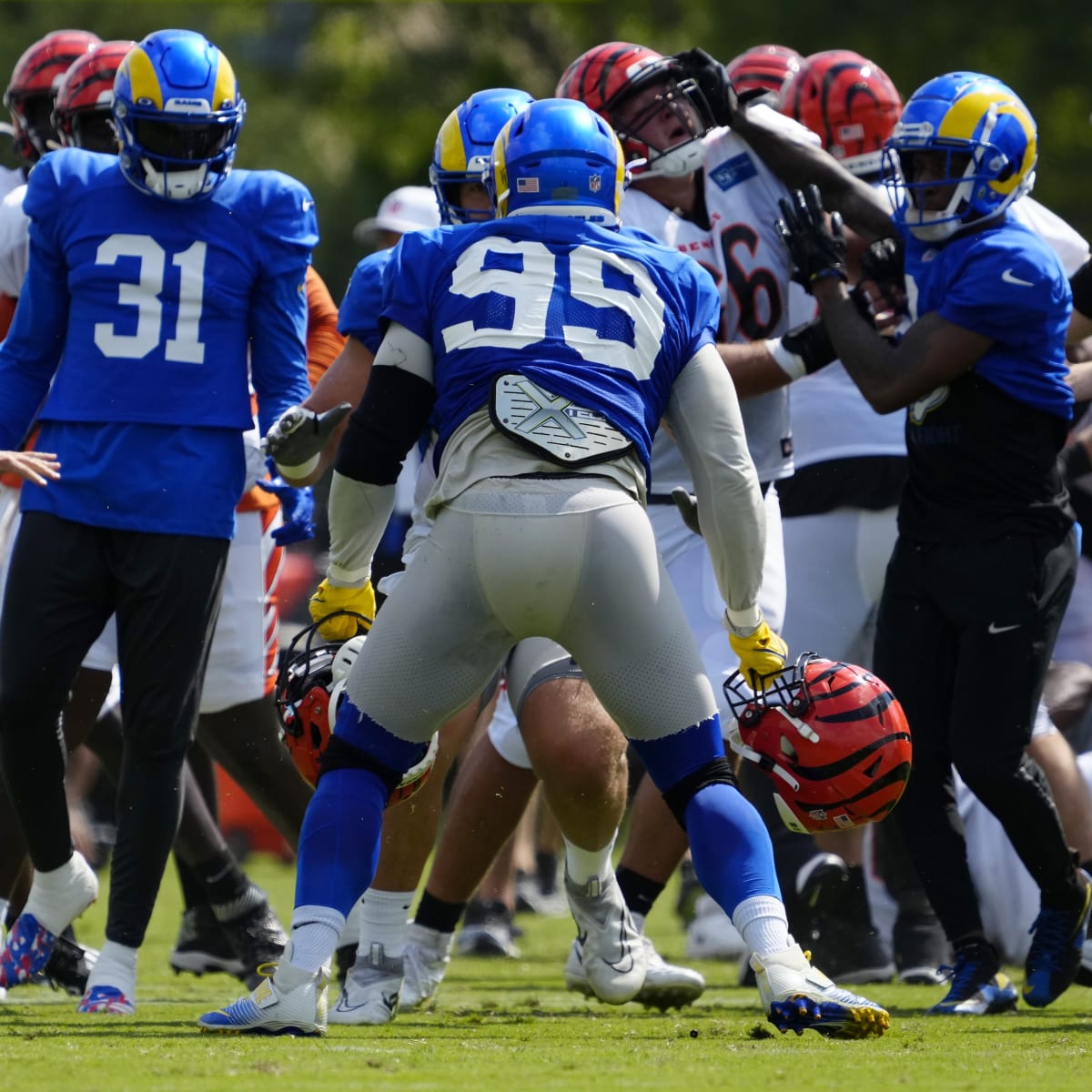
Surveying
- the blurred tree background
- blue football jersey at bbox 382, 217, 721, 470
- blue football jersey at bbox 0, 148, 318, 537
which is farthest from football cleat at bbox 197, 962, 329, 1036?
the blurred tree background

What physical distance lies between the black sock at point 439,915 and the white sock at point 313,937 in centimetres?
134

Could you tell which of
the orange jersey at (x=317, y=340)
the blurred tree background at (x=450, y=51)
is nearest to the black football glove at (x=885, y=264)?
the orange jersey at (x=317, y=340)

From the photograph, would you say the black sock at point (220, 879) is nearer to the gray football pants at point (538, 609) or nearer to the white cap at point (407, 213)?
the gray football pants at point (538, 609)

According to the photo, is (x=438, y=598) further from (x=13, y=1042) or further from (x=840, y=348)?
(x=840, y=348)

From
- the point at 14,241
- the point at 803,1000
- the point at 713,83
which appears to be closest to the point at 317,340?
the point at 14,241

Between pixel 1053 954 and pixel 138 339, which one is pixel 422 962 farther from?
pixel 138 339

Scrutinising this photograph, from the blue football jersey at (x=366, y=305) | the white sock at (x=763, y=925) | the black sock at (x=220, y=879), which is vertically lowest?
the black sock at (x=220, y=879)

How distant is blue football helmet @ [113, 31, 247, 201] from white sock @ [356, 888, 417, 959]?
1.75m

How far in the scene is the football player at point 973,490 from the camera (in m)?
5.34

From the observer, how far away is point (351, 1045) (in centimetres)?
429

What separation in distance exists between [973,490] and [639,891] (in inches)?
54.7

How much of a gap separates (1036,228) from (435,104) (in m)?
18.2

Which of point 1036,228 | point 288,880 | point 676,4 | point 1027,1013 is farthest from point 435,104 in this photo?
point 1027,1013

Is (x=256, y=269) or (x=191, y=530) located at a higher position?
(x=256, y=269)
